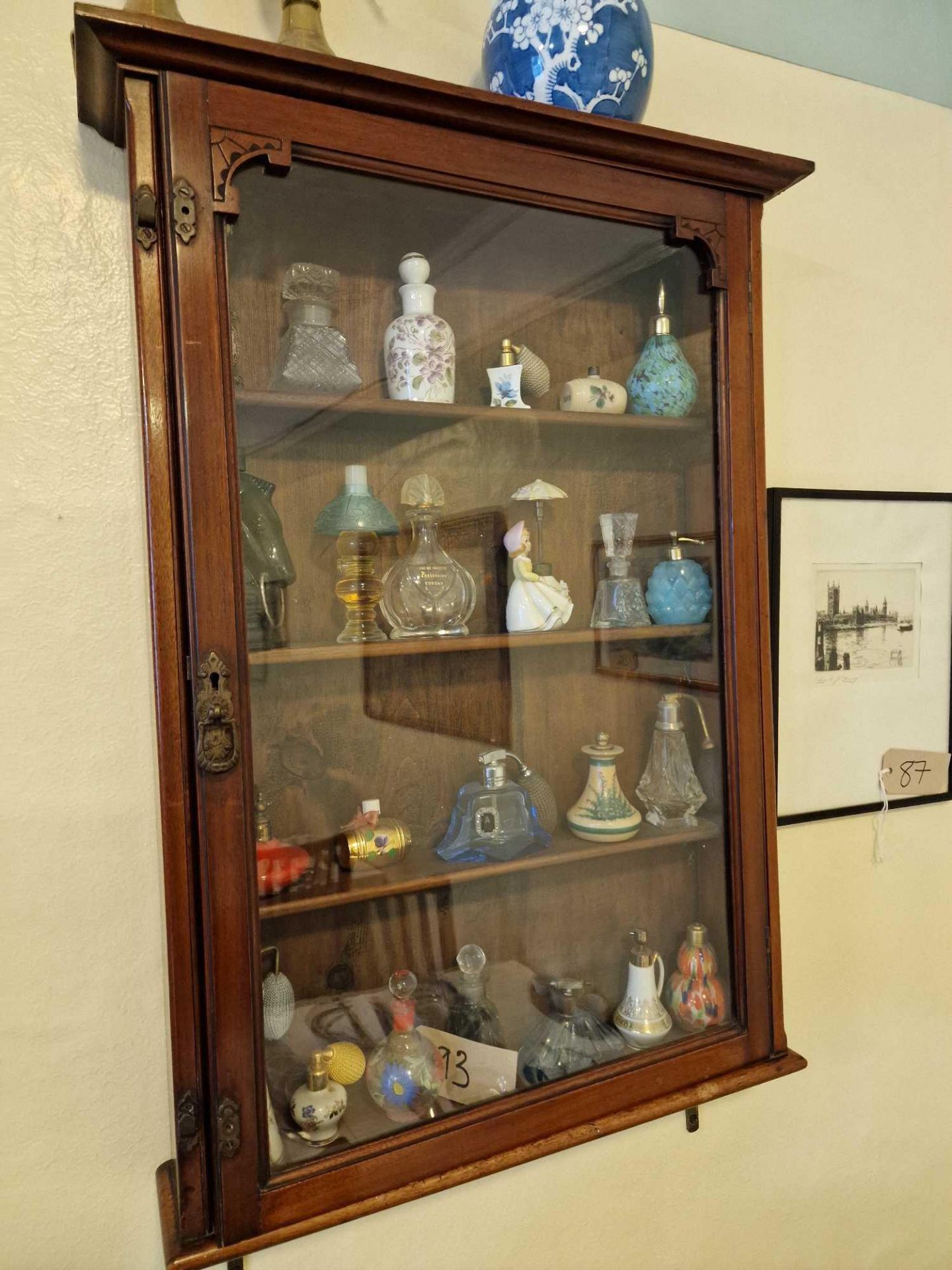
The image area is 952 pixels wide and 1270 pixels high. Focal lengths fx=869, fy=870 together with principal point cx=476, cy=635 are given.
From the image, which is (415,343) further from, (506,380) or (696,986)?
(696,986)

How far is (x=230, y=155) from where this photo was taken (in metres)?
0.77

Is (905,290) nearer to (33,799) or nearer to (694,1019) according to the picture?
(694,1019)

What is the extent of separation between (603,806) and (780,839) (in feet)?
1.45

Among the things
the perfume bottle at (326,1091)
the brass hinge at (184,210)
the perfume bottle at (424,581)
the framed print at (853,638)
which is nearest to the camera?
the brass hinge at (184,210)

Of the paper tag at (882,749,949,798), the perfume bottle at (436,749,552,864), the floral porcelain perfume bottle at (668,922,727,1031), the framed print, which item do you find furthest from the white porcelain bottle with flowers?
the paper tag at (882,749,949,798)

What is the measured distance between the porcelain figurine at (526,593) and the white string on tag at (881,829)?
75cm

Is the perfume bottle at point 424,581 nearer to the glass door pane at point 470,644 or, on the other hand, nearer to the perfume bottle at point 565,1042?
the glass door pane at point 470,644

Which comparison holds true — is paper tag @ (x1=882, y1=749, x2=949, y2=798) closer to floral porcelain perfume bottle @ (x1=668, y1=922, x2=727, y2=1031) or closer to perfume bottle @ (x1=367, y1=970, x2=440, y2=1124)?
floral porcelain perfume bottle @ (x1=668, y1=922, x2=727, y2=1031)

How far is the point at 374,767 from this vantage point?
0.96 m

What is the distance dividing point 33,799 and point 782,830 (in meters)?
1.05

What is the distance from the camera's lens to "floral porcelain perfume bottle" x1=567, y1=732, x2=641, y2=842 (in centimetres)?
107

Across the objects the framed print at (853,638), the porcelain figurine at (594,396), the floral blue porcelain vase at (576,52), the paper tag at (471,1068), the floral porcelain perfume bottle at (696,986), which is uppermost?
the floral blue porcelain vase at (576,52)

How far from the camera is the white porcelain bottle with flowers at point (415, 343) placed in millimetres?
942

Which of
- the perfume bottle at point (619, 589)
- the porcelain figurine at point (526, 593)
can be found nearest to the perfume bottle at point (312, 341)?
the porcelain figurine at point (526, 593)
